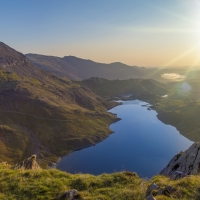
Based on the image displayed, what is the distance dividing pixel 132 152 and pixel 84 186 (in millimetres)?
123738

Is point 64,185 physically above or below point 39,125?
below

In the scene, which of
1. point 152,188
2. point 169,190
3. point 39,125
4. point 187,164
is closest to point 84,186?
point 152,188

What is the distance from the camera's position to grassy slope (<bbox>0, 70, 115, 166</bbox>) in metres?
130

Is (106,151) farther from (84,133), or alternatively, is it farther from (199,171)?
(199,171)

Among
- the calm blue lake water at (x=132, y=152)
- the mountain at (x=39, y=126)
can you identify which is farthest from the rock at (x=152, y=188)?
the mountain at (x=39, y=126)

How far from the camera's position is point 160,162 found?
117750mm

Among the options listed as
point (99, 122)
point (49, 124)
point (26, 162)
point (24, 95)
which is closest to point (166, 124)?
point (99, 122)

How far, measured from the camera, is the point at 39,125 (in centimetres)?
15412

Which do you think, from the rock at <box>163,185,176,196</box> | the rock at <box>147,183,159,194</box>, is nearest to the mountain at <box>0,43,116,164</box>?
the rock at <box>147,183,159,194</box>

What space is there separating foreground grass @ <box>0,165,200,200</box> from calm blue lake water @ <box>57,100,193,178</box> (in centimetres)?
8456

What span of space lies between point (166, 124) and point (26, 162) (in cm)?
18173

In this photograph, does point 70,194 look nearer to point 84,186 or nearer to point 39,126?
point 84,186

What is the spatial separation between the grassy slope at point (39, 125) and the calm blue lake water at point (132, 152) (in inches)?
423

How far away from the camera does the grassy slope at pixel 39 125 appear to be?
12975cm
